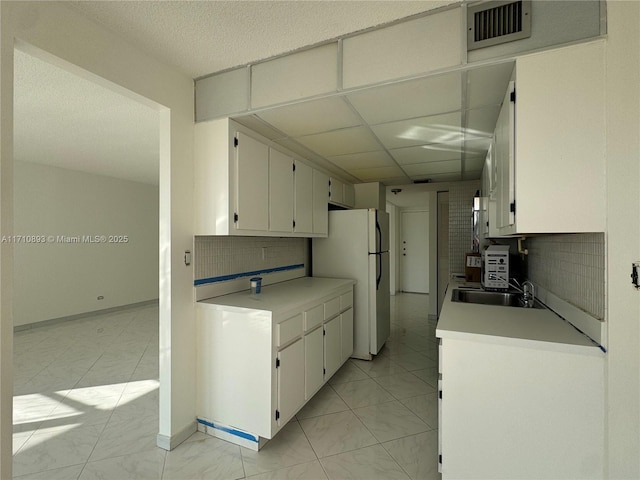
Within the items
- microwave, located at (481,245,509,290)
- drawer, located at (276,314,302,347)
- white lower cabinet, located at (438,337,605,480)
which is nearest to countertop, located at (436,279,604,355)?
white lower cabinet, located at (438,337,605,480)

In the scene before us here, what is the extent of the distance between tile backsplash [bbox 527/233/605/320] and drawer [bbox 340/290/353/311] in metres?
1.68

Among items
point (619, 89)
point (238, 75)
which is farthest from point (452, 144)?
point (238, 75)

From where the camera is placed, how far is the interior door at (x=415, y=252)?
7.86 metres

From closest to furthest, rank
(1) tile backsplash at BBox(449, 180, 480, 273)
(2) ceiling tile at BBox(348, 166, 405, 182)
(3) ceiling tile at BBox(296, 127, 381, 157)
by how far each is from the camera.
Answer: (3) ceiling tile at BBox(296, 127, 381, 157) < (2) ceiling tile at BBox(348, 166, 405, 182) < (1) tile backsplash at BBox(449, 180, 480, 273)

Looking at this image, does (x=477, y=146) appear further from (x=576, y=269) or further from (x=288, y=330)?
(x=288, y=330)

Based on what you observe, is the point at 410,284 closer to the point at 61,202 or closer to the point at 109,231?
the point at 109,231

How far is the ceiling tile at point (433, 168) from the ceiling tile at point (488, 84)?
160 cm

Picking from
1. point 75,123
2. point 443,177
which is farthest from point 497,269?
point 75,123

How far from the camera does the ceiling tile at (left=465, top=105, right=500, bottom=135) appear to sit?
6.68 ft

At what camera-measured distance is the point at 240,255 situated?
2760mm

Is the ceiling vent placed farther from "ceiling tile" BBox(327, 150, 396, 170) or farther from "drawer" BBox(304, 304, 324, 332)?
"drawer" BBox(304, 304, 324, 332)

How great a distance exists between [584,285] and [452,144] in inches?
65.6

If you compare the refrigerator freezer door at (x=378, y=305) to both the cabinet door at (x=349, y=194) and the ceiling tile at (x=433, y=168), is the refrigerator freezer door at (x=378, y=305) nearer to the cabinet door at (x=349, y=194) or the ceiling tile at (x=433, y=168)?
the cabinet door at (x=349, y=194)

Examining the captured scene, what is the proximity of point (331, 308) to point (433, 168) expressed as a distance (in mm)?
2167
